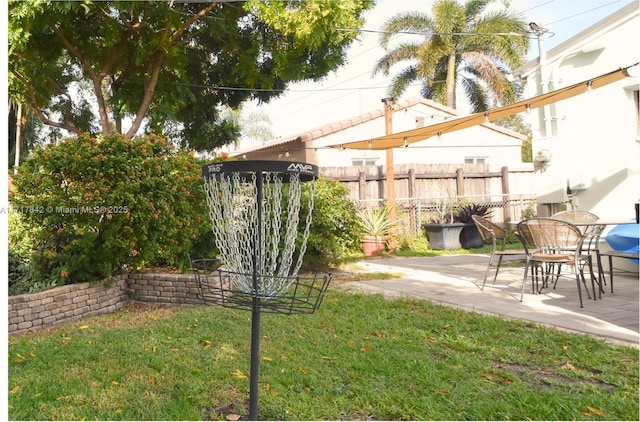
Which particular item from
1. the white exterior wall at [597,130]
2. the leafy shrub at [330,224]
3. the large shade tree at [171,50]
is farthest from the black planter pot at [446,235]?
the large shade tree at [171,50]

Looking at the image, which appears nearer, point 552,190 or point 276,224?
point 276,224

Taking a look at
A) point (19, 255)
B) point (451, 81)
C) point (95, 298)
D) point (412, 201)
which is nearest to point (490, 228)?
point (95, 298)

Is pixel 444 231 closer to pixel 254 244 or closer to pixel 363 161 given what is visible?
pixel 363 161

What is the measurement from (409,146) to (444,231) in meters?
3.95

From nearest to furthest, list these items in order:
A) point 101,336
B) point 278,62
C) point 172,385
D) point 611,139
Result: point 172,385
point 101,336
point 611,139
point 278,62

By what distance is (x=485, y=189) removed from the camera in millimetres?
14414

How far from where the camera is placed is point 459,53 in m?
21.7

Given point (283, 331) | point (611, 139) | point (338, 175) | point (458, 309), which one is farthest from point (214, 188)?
point (338, 175)

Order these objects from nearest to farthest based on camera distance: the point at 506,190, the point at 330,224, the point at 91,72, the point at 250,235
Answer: the point at 250,235, the point at 330,224, the point at 91,72, the point at 506,190

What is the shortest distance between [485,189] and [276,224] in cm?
1267

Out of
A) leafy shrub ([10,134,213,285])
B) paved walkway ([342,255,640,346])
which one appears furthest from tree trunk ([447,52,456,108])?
leafy shrub ([10,134,213,285])

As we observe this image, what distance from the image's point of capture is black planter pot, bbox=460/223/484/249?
39.4ft

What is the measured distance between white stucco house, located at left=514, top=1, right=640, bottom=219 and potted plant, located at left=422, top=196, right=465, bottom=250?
2.90 meters

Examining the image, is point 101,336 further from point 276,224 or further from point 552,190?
point 552,190
